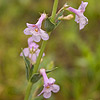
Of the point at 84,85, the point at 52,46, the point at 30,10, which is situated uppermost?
the point at 30,10

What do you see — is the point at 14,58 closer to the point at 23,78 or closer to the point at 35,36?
the point at 23,78

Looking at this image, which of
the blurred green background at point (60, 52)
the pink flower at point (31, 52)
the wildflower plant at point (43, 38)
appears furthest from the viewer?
the blurred green background at point (60, 52)

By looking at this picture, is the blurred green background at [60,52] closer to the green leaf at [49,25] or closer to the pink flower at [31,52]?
the pink flower at [31,52]

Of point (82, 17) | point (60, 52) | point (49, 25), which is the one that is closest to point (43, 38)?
point (49, 25)

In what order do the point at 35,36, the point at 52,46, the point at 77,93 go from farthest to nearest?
the point at 52,46 → the point at 77,93 → the point at 35,36

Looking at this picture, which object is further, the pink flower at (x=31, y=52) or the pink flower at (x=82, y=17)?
the pink flower at (x=31, y=52)

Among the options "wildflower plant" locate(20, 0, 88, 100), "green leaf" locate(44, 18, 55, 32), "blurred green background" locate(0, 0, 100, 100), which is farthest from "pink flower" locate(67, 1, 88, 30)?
"blurred green background" locate(0, 0, 100, 100)

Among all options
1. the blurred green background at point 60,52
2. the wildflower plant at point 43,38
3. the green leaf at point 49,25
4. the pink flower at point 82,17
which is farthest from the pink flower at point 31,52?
the blurred green background at point 60,52

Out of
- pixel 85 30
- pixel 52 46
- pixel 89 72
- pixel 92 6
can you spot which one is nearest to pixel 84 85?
pixel 89 72
